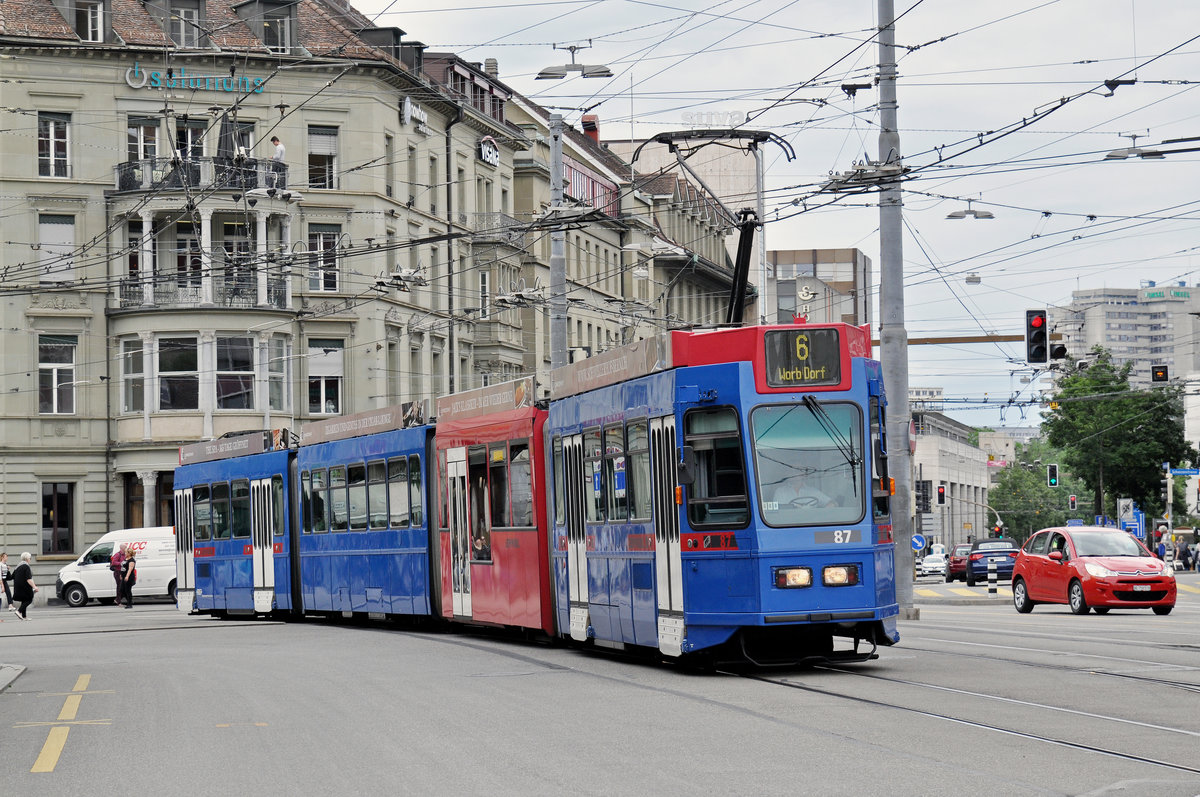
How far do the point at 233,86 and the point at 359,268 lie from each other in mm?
7041

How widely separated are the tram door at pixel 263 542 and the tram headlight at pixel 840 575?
16522mm

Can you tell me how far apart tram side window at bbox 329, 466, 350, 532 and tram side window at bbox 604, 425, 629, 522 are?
10389 mm

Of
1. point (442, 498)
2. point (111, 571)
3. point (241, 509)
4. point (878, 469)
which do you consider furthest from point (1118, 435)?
point (878, 469)

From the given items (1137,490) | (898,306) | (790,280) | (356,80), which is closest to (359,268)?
(356,80)

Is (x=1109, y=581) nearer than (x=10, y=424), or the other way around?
(x=1109, y=581)

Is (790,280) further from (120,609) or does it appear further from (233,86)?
(120,609)

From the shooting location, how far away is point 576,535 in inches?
736

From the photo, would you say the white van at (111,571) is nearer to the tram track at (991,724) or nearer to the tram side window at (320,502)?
the tram side window at (320,502)

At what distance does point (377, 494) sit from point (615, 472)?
9.20 m

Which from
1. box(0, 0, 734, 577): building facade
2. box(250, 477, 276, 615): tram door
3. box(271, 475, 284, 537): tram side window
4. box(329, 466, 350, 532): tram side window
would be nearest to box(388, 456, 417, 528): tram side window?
box(329, 466, 350, 532): tram side window

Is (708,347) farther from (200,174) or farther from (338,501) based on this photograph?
(200,174)

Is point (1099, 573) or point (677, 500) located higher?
point (677, 500)

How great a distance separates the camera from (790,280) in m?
121

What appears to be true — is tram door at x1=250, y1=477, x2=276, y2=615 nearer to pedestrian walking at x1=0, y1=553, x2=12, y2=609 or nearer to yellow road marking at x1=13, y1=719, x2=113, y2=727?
pedestrian walking at x1=0, y1=553, x2=12, y2=609
